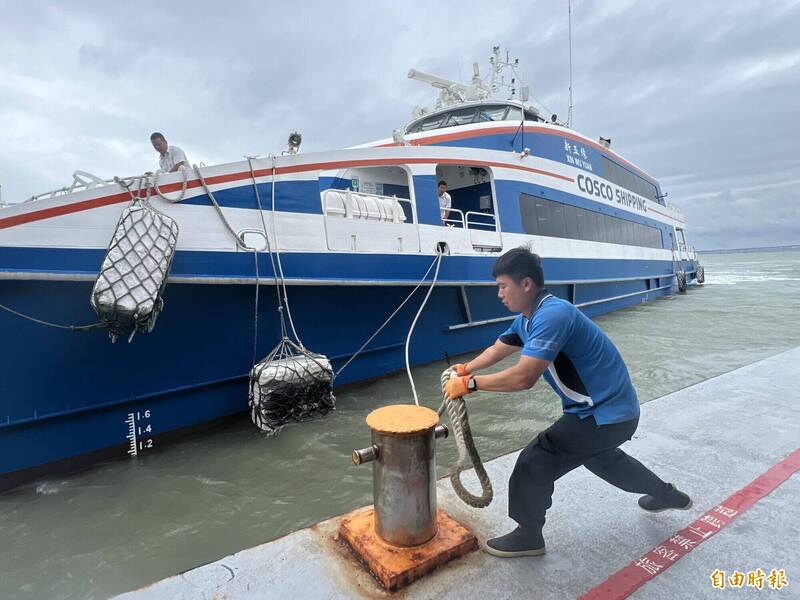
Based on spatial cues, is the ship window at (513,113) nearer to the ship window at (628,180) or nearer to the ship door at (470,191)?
the ship door at (470,191)

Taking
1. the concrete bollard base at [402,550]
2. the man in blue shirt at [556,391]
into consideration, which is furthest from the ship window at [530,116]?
the concrete bollard base at [402,550]

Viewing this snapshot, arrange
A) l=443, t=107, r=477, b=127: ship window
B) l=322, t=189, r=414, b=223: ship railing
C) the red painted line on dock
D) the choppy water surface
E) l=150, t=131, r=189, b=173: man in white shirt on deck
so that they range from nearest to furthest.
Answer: the red painted line on dock, the choppy water surface, l=150, t=131, r=189, b=173: man in white shirt on deck, l=322, t=189, r=414, b=223: ship railing, l=443, t=107, r=477, b=127: ship window

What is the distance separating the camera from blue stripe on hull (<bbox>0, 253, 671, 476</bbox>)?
135 inches

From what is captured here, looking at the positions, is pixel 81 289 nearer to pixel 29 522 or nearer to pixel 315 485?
pixel 29 522

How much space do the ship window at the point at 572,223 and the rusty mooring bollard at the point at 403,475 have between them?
18.5 feet

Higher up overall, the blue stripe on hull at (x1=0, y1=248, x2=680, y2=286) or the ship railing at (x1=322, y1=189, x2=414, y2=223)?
the ship railing at (x1=322, y1=189, x2=414, y2=223)

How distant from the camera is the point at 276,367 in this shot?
367cm

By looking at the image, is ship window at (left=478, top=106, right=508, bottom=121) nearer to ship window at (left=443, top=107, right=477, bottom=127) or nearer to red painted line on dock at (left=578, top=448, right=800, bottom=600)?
ship window at (left=443, top=107, right=477, bottom=127)

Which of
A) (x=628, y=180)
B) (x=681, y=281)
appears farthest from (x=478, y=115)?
(x=681, y=281)

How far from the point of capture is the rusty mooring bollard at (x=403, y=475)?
76.4 inches

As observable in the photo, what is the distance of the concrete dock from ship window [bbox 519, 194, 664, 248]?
483cm

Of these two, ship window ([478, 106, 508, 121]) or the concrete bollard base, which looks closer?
the concrete bollard base

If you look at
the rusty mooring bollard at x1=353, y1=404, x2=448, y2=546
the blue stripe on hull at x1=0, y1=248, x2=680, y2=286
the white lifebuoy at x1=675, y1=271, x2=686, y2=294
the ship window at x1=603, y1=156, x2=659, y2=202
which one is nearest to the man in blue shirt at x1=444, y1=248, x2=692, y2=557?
the rusty mooring bollard at x1=353, y1=404, x2=448, y2=546

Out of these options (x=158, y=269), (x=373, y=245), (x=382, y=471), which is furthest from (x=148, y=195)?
(x=382, y=471)
